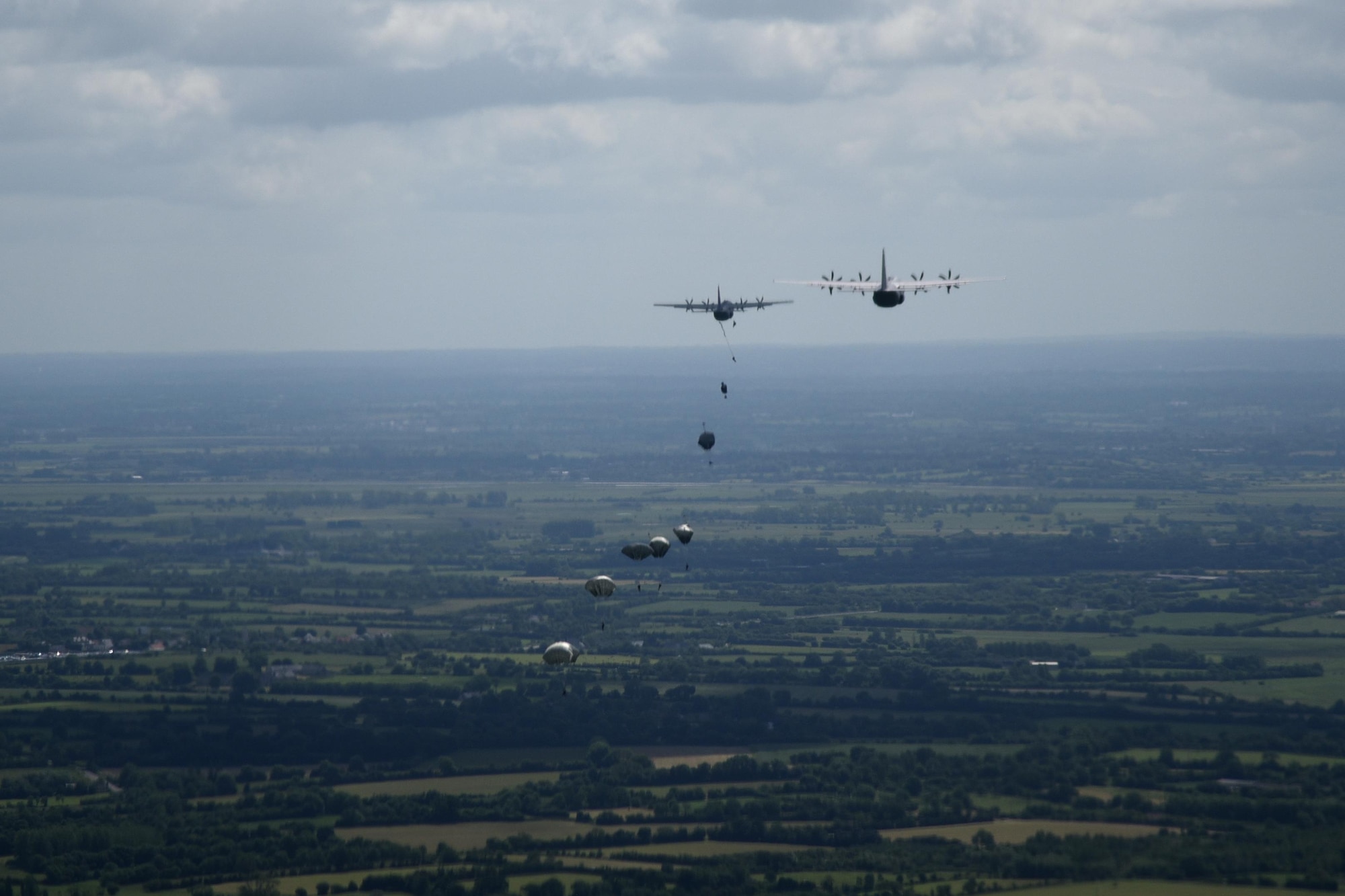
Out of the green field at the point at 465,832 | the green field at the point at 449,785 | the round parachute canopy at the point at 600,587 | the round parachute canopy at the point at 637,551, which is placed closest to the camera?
the round parachute canopy at the point at 600,587

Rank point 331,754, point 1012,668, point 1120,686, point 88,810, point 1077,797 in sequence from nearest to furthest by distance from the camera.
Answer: point 1077,797
point 88,810
point 331,754
point 1120,686
point 1012,668

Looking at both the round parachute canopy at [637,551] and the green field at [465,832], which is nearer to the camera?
the round parachute canopy at [637,551]

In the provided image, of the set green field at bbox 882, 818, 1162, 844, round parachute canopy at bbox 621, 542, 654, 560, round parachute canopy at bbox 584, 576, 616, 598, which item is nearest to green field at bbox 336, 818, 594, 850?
green field at bbox 882, 818, 1162, 844

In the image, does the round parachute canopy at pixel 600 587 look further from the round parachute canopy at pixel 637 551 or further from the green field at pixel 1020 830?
the green field at pixel 1020 830

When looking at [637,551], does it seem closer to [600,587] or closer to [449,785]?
[600,587]

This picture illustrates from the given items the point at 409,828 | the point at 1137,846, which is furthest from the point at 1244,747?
the point at 409,828

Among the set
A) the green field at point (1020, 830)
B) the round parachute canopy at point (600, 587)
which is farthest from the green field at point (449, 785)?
the round parachute canopy at point (600, 587)

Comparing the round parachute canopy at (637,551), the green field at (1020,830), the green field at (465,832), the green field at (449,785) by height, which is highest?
the round parachute canopy at (637,551)

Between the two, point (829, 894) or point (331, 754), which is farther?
point (331, 754)

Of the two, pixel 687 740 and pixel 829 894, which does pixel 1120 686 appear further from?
pixel 829 894

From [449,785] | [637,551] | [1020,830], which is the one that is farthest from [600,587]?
[449,785]

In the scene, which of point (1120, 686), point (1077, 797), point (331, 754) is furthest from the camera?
point (1120, 686)
